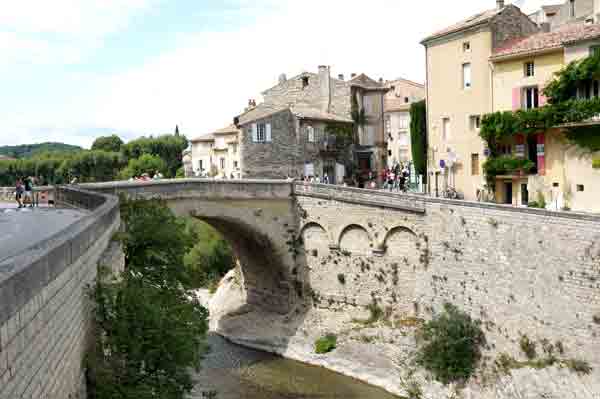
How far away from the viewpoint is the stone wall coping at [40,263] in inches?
236

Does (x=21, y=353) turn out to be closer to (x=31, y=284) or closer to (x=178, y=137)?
(x=31, y=284)

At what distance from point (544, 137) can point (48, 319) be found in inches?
947

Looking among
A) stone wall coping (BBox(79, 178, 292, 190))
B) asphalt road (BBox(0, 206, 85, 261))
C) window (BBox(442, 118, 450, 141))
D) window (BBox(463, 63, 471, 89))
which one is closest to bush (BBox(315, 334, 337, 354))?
stone wall coping (BBox(79, 178, 292, 190))

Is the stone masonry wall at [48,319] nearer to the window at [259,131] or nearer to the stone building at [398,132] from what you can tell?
the window at [259,131]

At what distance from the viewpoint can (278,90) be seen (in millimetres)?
43844

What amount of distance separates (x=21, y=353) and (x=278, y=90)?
38457 millimetres

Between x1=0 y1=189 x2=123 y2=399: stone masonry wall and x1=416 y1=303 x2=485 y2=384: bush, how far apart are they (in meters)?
14.8

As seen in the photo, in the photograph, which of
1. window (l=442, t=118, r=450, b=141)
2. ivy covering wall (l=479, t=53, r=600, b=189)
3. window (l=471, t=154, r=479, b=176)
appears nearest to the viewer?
ivy covering wall (l=479, t=53, r=600, b=189)

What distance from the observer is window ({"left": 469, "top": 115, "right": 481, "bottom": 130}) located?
30734 mm

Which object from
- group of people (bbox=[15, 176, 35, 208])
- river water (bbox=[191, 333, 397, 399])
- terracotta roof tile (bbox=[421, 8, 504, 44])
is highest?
terracotta roof tile (bbox=[421, 8, 504, 44])

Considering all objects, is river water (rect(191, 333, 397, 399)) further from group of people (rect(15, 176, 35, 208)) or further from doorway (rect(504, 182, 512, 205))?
doorway (rect(504, 182, 512, 205))

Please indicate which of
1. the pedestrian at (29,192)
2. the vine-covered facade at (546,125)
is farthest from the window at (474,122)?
the pedestrian at (29,192)

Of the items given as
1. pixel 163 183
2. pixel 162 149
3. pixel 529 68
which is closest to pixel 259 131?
pixel 163 183

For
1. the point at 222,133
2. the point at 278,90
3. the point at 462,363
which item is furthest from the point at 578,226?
the point at 222,133
